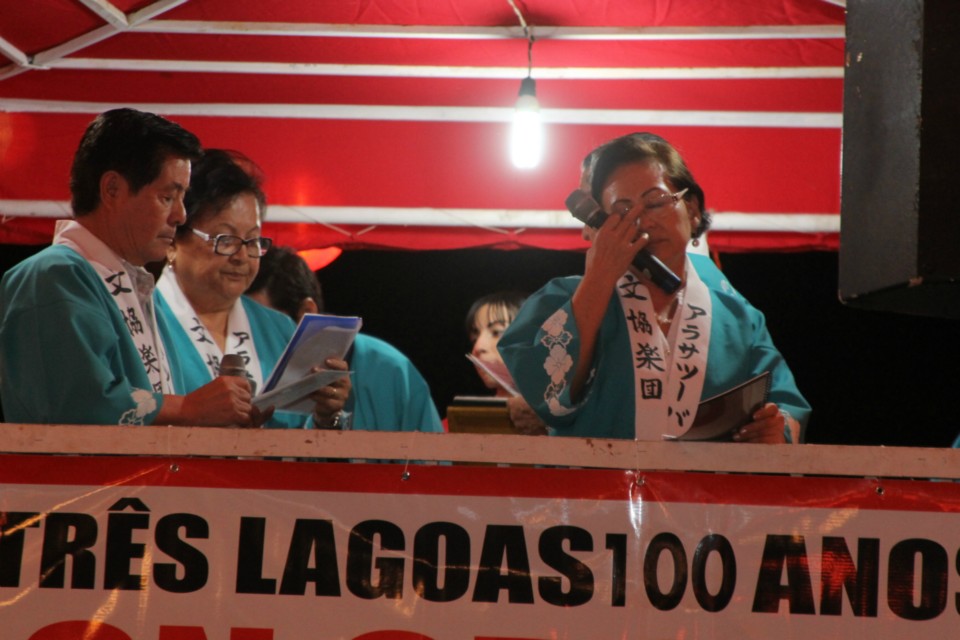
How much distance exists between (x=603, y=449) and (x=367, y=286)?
4.36 metres

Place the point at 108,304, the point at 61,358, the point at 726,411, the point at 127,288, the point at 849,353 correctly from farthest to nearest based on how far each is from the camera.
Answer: the point at 849,353 → the point at 127,288 → the point at 108,304 → the point at 61,358 → the point at 726,411

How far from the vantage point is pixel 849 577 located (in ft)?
4.93

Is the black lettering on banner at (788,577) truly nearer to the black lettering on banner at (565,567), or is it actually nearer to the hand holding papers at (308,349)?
the black lettering on banner at (565,567)

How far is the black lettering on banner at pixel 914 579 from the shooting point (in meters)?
1.49

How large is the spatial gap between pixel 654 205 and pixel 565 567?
3.05 feet

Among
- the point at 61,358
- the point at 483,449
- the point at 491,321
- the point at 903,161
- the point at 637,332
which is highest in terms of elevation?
the point at 903,161

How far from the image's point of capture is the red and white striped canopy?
359cm

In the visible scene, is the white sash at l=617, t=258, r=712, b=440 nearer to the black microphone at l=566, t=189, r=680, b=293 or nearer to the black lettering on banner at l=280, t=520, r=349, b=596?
the black microphone at l=566, t=189, r=680, b=293

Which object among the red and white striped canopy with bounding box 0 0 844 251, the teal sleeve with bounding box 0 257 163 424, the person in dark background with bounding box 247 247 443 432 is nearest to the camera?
the teal sleeve with bounding box 0 257 163 424

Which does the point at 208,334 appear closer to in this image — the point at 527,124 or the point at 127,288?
the point at 127,288

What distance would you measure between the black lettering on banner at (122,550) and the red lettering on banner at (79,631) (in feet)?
0.18

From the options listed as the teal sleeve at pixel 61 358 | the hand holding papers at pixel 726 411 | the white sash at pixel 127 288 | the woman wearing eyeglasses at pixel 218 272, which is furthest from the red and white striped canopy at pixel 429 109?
the hand holding papers at pixel 726 411

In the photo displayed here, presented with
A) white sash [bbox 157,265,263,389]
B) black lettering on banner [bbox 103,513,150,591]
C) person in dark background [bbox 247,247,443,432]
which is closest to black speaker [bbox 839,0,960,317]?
black lettering on banner [bbox 103,513,150,591]

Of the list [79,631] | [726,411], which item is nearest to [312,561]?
[79,631]
